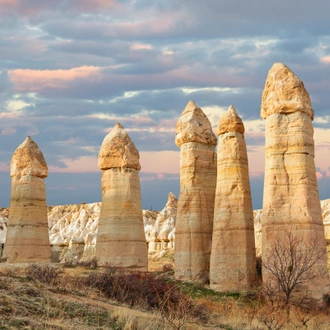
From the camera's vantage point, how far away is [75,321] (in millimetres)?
14297

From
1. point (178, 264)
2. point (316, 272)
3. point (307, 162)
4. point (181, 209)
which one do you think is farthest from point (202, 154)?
point (316, 272)

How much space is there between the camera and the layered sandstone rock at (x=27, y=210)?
3684 centimetres

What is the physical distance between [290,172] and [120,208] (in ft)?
38.1

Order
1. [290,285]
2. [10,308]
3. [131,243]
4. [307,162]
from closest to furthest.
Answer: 1. [10,308]
2. [290,285]
3. [307,162]
4. [131,243]

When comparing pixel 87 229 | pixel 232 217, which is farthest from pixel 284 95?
pixel 87 229

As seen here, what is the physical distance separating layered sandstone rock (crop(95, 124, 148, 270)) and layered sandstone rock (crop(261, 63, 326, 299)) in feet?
32.9

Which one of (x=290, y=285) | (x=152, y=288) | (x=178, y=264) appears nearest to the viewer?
(x=152, y=288)

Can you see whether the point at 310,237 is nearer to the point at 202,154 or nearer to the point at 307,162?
the point at 307,162

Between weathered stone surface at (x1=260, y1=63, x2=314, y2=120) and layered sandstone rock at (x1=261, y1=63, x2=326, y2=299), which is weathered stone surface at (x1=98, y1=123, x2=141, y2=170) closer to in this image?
weathered stone surface at (x1=260, y1=63, x2=314, y2=120)

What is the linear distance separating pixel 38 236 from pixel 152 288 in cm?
1666

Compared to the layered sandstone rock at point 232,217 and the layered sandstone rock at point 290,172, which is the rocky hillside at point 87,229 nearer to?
the layered sandstone rock at point 232,217

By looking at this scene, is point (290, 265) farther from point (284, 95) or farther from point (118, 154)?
point (118, 154)

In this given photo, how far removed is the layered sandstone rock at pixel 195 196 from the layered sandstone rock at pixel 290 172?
17.9ft

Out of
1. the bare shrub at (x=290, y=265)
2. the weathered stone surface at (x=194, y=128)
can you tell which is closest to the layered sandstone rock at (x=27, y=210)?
the weathered stone surface at (x=194, y=128)
